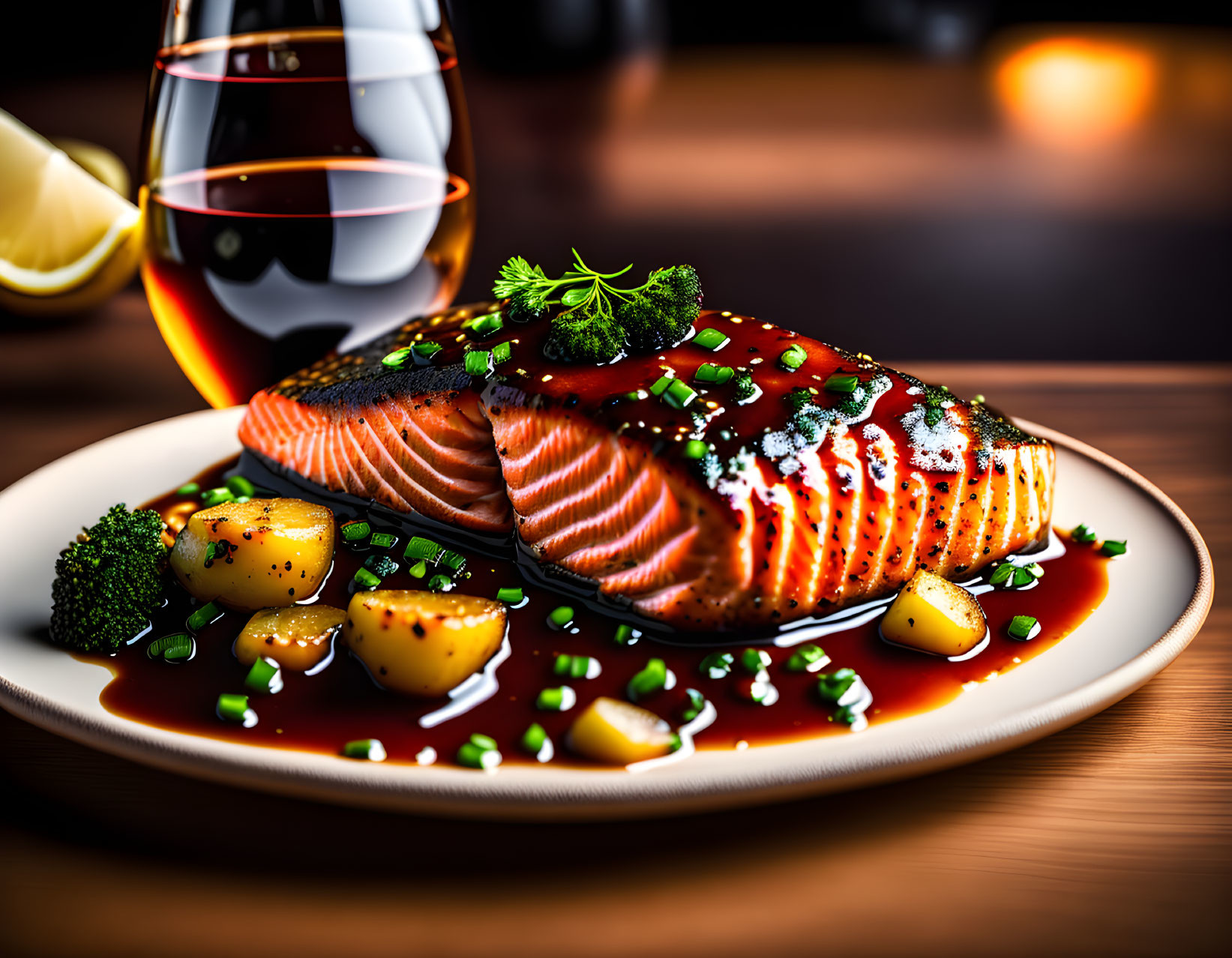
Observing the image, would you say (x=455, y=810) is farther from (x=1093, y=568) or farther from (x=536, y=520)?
(x=1093, y=568)

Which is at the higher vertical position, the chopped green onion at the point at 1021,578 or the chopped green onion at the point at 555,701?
the chopped green onion at the point at 555,701

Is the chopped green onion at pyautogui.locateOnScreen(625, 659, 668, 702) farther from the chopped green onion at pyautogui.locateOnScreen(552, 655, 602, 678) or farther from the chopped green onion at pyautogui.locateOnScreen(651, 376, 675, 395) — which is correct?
the chopped green onion at pyautogui.locateOnScreen(651, 376, 675, 395)

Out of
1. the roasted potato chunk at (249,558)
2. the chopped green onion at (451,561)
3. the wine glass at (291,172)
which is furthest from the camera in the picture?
the wine glass at (291,172)

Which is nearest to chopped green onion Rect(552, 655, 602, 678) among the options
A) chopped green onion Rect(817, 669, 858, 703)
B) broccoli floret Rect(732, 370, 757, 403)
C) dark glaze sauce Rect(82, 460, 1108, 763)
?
dark glaze sauce Rect(82, 460, 1108, 763)

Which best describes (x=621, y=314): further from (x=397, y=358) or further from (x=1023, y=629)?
(x=1023, y=629)

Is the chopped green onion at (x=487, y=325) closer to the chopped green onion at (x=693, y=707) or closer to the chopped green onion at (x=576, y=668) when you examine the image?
the chopped green onion at (x=576, y=668)

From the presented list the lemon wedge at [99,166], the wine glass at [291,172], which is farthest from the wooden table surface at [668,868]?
the lemon wedge at [99,166]

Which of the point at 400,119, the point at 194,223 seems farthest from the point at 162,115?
the point at 400,119
